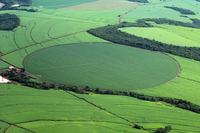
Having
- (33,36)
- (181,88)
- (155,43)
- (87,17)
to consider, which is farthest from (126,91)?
(87,17)

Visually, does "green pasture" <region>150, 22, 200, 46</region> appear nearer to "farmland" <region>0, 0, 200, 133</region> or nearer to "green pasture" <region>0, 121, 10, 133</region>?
"farmland" <region>0, 0, 200, 133</region>

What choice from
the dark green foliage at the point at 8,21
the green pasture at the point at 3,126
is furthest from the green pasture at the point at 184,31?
the green pasture at the point at 3,126

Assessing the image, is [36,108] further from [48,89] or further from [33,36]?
[33,36]

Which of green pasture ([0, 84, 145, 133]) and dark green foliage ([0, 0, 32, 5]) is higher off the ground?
dark green foliage ([0, 0, 32, 5])

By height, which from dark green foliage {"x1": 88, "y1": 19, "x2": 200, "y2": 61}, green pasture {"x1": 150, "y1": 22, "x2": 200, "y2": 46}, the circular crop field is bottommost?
the circular crop field

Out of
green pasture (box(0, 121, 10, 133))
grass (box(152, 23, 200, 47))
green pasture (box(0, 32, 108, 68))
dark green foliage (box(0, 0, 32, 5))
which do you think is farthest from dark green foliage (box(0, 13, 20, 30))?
grass (box(152, 23, 200, 47))

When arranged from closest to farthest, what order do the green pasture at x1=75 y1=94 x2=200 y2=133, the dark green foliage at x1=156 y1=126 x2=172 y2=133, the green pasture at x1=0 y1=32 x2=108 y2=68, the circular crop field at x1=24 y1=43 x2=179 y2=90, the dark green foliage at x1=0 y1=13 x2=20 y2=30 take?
1. the dark green foliage at x1=156 y1=126 x2=172 y2=133
2. the green pasture at x1=75 y1=94 x2=200 y2=133
3. the circular crop field at x1=24 y1=43 x2=179 y2=90
4. the green pasture at x1=0 y1=32 x2=108 y2=68
5. the dark green foliage at x1=0 y1=13 x2=20 y2=30

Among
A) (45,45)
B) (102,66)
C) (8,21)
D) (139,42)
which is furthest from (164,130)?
(8,21)
